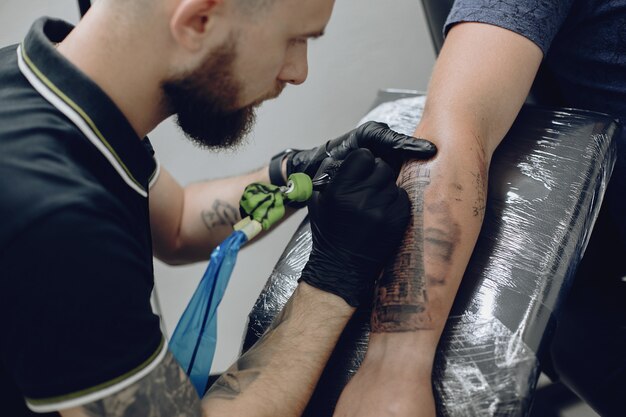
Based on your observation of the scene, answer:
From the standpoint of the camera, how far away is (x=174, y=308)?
188 cm

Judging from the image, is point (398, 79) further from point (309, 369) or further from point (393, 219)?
point (309, 369)

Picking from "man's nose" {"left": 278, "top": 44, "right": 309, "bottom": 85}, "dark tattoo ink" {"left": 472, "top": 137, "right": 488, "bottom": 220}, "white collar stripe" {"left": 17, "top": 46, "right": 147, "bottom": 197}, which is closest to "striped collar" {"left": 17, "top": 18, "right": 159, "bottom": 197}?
"white collar stripe" {"left": 17, "top": 46, "right": 147, "bottom": 197}

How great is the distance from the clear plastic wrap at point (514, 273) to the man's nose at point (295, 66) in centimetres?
31

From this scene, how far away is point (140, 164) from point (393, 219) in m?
0.38

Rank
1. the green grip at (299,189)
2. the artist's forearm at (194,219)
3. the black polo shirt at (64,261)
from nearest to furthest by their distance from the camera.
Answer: the black polo shirt at (64,261), the green grip at (299,189), the artist's forearm at (194,219)

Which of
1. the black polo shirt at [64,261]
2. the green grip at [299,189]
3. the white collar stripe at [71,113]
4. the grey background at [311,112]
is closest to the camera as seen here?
the black polo shirt at [64,261]

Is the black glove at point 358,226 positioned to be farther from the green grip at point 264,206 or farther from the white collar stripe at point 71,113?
the white collar stripe at point 71,113

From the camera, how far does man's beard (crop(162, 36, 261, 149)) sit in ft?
2.69

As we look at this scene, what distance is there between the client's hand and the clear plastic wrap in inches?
1.2

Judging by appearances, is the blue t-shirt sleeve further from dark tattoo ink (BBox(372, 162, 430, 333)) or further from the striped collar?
the striped collar

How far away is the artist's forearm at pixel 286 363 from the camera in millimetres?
826

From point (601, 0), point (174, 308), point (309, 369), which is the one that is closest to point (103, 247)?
point (309, 369)

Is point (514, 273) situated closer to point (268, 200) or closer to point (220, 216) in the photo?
point (268, 200)

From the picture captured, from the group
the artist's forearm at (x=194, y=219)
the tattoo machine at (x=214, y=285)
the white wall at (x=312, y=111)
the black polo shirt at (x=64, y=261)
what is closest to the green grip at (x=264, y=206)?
the tattoo machine at (x=214, y=285)
